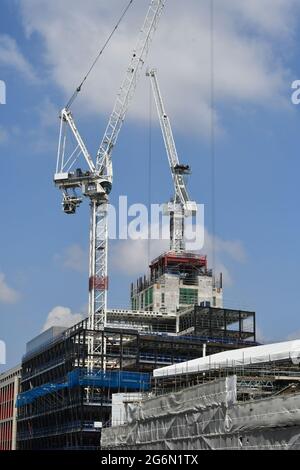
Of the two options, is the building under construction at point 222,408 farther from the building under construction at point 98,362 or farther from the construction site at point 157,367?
the building under construction at point 98,362

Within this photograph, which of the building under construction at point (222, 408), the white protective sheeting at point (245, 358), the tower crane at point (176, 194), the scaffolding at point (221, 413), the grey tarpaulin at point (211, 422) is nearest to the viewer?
the grey tarpaulin at point (211, 422)

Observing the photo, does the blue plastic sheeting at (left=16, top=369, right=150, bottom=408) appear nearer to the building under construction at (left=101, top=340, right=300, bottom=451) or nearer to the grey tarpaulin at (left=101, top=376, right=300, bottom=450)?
the building under construction at (left=101, top=340, right=300, bottom=451)

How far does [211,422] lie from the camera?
58.0 meters

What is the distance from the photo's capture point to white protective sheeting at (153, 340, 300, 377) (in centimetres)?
6819

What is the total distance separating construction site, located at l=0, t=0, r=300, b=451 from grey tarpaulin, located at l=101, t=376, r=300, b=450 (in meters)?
0.08

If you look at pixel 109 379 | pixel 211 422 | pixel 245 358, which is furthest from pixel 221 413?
pixel 109 379

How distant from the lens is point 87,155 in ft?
509

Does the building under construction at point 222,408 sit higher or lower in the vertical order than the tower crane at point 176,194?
lower

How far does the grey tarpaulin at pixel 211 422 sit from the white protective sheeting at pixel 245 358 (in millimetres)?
6741

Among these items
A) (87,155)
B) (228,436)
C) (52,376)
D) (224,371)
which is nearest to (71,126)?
(87,155)

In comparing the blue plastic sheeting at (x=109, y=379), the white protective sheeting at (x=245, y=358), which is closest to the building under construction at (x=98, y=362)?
the blue plastic sheeting at (x=109, y=379)

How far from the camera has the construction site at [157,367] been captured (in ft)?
187

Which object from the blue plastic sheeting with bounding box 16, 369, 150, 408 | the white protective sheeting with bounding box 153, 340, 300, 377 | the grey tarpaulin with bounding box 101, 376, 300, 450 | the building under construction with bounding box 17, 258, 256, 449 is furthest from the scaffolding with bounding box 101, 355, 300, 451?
the blue plastic sheeting with bounding box 16, 369, 150, 408

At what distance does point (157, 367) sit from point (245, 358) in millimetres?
65270
